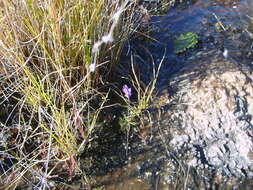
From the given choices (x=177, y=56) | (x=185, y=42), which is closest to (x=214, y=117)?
(x=177, y=56)

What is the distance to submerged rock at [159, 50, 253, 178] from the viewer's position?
6.35 ft

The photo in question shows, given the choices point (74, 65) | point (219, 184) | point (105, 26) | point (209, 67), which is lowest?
point (219, 184)

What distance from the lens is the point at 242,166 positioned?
1.89m

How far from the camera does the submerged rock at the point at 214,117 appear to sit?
76.2 inches

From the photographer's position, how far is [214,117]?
6.77ft

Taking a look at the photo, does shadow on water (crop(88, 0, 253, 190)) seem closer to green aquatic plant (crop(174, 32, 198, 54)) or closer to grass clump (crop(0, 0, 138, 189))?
green aquatic plant (crop(174, 32, 198, 54))

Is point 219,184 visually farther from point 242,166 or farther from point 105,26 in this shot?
point 105,26

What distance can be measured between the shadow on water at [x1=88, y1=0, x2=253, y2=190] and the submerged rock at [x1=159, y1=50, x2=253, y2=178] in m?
0.07

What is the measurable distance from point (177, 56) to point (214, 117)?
0.68m

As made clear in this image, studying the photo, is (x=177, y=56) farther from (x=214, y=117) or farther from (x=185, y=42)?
(x=214, y=117)

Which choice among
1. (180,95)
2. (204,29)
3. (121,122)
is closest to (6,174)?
(121,122)

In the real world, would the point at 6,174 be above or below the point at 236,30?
below

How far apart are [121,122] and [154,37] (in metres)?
0.96

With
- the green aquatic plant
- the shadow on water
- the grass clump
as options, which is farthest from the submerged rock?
the grass clump
